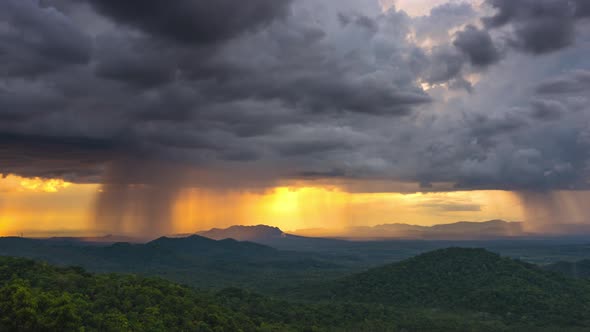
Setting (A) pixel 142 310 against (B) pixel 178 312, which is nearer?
(A) pixel 142 310

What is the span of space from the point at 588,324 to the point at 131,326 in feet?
536

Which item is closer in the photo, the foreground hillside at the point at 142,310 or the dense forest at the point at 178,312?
the foreground hillside at the point at 142,310

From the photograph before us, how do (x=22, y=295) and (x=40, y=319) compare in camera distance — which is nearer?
(x=40, y=319)

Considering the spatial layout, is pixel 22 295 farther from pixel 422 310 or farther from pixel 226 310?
pixel 422 310

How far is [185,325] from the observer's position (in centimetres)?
9825

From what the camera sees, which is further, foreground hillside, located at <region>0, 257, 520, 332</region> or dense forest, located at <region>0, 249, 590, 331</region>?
dense forest, located at <region>0, 249, 590, 331</region>

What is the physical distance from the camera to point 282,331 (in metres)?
116

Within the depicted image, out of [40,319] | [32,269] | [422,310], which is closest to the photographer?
[40,319]

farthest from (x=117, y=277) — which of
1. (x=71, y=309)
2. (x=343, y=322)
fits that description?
(x=343, y=322)

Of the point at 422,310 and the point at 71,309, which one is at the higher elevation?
the point at 71,309

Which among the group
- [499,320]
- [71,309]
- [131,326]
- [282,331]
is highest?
[71,309]

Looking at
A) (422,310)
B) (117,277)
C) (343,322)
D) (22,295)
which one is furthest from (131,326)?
(422,310)

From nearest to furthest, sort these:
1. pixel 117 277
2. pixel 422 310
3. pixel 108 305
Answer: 1. pixel 108 305
2. pixel 117 277
3. pixel 422 310

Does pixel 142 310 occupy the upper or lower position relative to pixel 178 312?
upper
